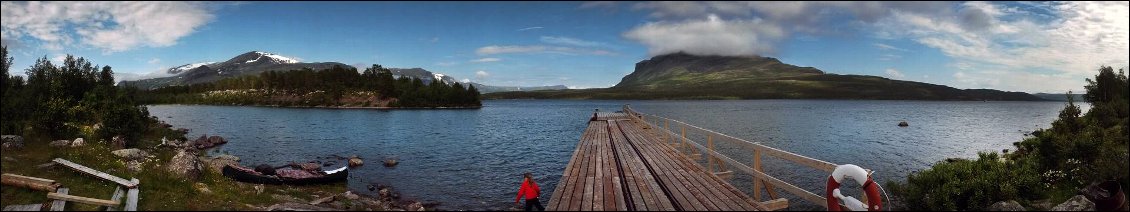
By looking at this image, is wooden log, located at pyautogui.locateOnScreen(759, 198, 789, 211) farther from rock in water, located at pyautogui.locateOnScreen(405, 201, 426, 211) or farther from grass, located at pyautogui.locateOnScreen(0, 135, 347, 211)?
grass, located at pyautogui.locateOnScreen(0, 135, 347, 211)

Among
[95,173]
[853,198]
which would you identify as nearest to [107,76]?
[95,173]

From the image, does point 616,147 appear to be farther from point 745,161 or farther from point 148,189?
point 148,189

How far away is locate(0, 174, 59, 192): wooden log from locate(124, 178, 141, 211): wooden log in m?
1.82

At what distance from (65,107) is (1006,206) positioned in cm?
4721

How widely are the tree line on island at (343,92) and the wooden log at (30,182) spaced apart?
141 m

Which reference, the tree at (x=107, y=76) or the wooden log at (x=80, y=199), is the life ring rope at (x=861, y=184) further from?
the tree at (x=107, y=76)

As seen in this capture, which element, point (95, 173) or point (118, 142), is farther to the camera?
point (118, 142)

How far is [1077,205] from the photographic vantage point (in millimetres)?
14969

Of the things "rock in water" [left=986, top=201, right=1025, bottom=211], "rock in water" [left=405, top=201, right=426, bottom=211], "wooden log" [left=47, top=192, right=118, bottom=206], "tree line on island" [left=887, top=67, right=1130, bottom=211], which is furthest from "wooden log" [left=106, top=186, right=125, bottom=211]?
"rock in water" [left=986, top=201, right=1025, bottom=211]

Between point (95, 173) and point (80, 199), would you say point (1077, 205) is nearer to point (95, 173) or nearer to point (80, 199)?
point (80, 199)

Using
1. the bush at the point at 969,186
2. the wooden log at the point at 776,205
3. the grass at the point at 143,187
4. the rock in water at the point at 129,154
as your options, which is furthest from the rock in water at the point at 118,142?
the bush at the point at 969,186

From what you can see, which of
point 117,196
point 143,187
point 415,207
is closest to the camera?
point 117,196

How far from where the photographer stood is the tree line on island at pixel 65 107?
27.2 meters

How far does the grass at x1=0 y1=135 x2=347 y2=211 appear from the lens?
1432cm
